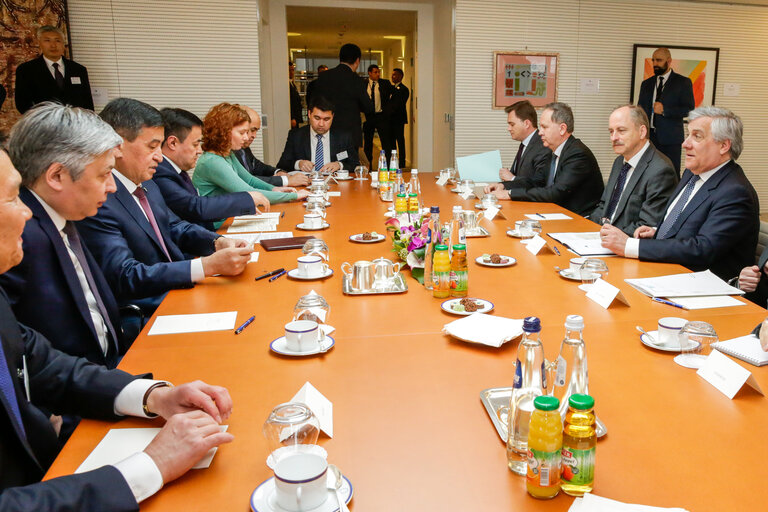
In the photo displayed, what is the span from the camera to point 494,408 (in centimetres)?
121

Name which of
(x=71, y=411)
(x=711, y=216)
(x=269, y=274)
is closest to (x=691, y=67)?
(x=711, y=216)

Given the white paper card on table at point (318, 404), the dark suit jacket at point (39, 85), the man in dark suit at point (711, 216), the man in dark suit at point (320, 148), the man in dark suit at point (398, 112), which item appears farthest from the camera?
the man in dark suit at point (398, 112)

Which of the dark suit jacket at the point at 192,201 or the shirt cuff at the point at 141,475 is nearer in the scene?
the shirt cuff at the point at 141,475

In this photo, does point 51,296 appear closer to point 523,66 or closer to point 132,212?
point 132,212

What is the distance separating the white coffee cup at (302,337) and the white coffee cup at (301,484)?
1.91 ft

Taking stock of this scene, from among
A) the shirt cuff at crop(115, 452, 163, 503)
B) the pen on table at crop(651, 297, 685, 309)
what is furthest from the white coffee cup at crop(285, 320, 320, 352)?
the pen on table at crop(651, 297, 685, 309)

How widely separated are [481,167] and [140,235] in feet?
10.7

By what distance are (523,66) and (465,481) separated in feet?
23.1

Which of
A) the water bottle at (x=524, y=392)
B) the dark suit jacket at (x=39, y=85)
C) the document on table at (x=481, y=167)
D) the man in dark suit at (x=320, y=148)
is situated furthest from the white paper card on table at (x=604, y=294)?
the dark suit jacket at (x=39, y=85)

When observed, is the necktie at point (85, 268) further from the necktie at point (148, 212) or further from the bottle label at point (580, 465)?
the bottle label at point (580, 465)

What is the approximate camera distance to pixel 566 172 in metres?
4.12

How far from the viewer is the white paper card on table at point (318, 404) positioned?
1153 mm

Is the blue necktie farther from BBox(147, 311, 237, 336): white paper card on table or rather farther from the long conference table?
BBox(147, 311, 237, 336): white paper card on table

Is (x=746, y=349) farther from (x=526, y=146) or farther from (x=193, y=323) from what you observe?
(x=526, y=146)
